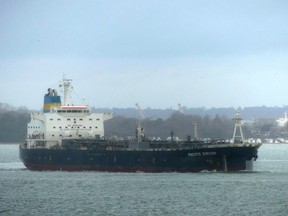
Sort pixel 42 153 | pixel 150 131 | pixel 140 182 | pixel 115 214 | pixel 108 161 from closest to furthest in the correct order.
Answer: pixel 115 214
pixel 140 182
pixel 108 161
pixel 42 153
pixel 150 131

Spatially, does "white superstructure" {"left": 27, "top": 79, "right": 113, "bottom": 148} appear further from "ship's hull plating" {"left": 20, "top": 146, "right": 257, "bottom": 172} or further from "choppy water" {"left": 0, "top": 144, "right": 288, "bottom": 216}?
"choppy water" {"left": 0, "top": 144, "right": 288, "bottom": 216}

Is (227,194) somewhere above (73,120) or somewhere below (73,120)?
below

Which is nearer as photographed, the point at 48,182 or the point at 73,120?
the point at 48,182

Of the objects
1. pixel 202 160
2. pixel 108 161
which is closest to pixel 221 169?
pixel 202 160

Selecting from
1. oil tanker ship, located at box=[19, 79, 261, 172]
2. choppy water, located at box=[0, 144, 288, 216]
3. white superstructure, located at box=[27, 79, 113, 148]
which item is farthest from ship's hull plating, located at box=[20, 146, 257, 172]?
white superstructure, located at box=[27, 79, 113, 148]

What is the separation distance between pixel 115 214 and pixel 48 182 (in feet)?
56.4

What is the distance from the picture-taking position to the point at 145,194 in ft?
175

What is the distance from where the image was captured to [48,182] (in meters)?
62.0

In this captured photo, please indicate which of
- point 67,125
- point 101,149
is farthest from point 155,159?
point 67,125

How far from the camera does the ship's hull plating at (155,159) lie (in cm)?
6794

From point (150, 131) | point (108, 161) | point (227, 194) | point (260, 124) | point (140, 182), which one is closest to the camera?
point (227, 194)

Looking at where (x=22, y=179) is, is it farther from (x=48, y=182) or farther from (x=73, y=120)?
(x=73, y=120)

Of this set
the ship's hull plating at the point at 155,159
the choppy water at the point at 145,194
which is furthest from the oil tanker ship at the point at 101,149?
the choppy water at the point at 145,194

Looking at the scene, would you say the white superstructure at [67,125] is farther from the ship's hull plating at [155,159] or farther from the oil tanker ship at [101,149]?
the ship's hull plating at [155,159]
